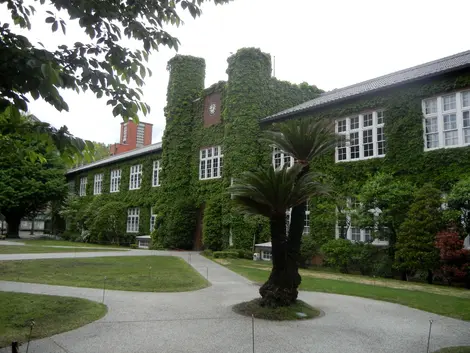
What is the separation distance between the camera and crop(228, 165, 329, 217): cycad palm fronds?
30.1 ft

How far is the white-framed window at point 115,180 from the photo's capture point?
130 feet

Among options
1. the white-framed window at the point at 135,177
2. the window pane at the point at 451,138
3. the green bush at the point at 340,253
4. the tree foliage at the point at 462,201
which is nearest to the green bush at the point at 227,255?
the green bush at the point at 340,253

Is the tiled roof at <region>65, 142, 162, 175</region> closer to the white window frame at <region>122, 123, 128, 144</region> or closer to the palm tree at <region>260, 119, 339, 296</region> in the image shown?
the white window frame at <region>122, 123, 128, 144</region>

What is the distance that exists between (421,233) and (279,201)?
26.7ft

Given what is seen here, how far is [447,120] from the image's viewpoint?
56.2ft

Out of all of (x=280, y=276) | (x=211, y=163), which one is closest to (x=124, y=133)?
(x=211, y=163)

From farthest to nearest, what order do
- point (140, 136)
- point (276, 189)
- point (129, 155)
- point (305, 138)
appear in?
point (140, 136)
point (129, 155)
point (305, 138)
point (276, 189)

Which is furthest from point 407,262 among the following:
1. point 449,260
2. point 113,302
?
point 113,302

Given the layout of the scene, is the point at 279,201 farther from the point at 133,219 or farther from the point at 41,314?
the point at 133,219

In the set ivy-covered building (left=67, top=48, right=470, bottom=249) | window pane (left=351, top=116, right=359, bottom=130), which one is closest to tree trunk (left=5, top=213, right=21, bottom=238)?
ivy-covered building (left=67, top=48, right=470, bottom=249)

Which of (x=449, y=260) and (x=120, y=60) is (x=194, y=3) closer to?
(x=120, y=60)

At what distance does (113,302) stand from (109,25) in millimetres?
6574

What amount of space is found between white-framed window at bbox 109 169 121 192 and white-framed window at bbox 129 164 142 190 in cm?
230

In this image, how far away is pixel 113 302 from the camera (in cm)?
953
